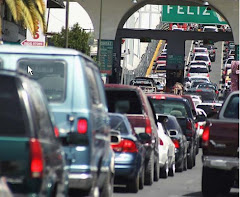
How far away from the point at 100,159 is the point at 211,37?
185 feet

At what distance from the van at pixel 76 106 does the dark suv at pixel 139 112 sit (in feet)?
16.9

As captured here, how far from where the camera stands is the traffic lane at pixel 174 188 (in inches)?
711

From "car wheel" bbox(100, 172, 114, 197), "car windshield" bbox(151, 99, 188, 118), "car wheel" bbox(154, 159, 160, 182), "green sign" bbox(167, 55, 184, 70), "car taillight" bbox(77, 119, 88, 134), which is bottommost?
"green sign" bbox(167, 55, 184, 70)

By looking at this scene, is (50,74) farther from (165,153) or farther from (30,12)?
(30,12)

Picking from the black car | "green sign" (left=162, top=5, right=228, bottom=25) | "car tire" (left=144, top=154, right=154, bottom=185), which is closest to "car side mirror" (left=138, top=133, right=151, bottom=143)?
"car tire" (left=144, top=154, right=154, bottom=185)

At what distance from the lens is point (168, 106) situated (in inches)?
1081

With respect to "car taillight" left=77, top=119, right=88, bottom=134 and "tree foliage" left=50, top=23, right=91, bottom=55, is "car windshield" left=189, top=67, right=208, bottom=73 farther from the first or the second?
"car taillight" left=77, top=119, right=88, bottom=134

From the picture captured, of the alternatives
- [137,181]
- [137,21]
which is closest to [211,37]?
[137,21]

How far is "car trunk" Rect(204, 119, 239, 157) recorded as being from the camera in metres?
15.7

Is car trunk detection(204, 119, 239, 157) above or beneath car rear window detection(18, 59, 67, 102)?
beneath

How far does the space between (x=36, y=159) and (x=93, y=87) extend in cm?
457

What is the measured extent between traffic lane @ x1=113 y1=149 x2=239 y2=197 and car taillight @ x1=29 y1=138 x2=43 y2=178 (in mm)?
8782

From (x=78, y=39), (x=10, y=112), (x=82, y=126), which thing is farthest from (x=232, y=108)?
(x=78, y=39)

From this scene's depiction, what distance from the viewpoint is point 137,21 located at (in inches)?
3962
